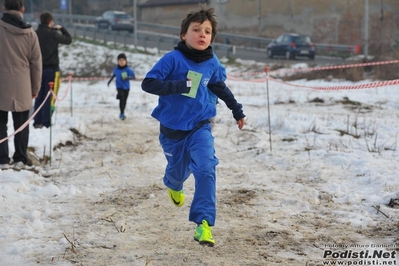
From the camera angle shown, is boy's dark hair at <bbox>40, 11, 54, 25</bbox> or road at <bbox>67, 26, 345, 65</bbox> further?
road at <bbox>67, 26, 345, 65</bbox>

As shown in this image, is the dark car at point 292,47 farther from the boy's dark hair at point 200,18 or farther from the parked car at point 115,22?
the boy's dark hair at point 200,18

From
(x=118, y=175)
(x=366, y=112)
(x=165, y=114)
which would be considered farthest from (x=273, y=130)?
(x=165, y=114)

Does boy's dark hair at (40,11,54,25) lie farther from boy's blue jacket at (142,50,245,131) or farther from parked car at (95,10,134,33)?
parked car at (95,10,134,33)

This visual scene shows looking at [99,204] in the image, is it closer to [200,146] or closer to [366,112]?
[200,146]

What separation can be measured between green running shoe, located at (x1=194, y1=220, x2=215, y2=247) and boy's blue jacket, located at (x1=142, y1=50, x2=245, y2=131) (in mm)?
795

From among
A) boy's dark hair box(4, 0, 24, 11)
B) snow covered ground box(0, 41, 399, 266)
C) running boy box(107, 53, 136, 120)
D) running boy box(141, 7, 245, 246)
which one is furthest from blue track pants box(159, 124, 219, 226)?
running boy box(107, 53, 136, 120)

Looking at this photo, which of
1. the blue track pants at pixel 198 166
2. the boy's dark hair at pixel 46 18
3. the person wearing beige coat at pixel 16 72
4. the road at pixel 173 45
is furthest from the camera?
the road at pixel 173 45

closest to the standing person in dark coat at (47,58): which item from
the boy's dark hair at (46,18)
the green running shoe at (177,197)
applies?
the boy's dark hair at (46,18)

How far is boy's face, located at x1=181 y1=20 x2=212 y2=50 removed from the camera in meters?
4.71

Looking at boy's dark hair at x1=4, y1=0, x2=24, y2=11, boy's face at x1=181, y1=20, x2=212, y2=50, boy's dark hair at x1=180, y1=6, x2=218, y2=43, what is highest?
boy's dark hair at x1=4, y1=0, x2=24, y2=11

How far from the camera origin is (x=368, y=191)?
19.7ft

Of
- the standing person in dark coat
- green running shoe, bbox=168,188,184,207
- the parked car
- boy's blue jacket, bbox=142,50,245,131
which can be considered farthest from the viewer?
the parked car

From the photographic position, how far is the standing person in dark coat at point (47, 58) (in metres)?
10.2

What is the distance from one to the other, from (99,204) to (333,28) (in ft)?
120
